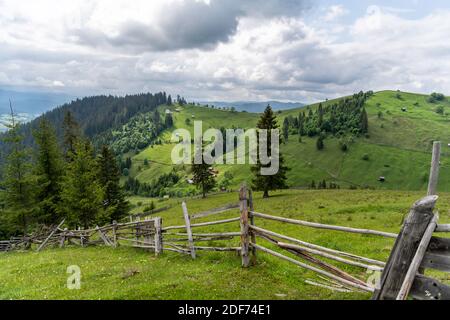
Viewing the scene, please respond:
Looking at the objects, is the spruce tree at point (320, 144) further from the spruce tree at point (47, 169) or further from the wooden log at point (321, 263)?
the wooden log at point (321, 263)

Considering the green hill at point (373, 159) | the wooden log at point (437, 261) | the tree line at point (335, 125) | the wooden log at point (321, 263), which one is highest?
the tree line at point (335, 125)

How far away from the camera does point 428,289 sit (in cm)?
490

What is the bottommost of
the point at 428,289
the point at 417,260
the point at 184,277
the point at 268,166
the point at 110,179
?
the point at 110,179

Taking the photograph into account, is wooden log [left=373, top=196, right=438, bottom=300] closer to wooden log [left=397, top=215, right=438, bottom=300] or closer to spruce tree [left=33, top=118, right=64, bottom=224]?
wooden log [left=397, top=215, right=438, bottom=300]

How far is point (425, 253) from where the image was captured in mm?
5020

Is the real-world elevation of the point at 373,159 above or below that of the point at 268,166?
below

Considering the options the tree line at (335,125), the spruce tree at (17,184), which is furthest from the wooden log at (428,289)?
the tree line at (335,125)

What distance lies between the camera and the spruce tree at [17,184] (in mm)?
29859

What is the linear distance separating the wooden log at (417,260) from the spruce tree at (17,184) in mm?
33550

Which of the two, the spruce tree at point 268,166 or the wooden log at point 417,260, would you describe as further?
the spruce tree at point 268,166

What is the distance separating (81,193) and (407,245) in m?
31.0

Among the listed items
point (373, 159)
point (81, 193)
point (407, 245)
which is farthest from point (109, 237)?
point (373, 159)

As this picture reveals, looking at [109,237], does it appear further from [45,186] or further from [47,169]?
[47,169]
